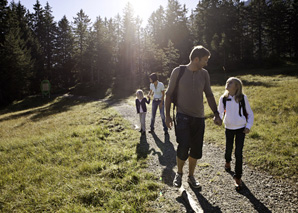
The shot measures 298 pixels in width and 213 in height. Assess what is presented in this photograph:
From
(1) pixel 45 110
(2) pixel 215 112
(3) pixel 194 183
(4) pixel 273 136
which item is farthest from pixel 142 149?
(1) pixel 45 110

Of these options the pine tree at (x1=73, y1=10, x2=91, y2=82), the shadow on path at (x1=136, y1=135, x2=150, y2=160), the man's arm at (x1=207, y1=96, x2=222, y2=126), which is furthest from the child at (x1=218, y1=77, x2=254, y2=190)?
the pine tree at (x1=73, y1=10, x2=91, y2=82)

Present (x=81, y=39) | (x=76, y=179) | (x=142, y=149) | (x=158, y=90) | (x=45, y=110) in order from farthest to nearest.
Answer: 1. (x=81, y=39)
2. (x=45, y=110)
3. (x=158, y=90)
4. (x=142, y=149)
5. (x=76, y=179)

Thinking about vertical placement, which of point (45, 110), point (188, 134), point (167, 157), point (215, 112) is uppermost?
point (215, 112)

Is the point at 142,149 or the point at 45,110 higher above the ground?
the point at 142,149

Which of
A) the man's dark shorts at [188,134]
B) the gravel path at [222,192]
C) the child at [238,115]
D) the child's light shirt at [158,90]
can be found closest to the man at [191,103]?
the man's dark shorts at [188,134]

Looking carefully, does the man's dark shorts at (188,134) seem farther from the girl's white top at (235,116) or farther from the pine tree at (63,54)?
the pine tree at (63,54)

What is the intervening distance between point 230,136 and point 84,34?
4599 centimetres

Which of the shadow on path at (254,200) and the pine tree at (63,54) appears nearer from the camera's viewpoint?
the shadow on path at (254,200)

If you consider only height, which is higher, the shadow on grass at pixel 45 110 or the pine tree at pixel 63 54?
the pine tree at pixel 63 54

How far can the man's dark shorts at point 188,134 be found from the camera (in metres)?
3.25

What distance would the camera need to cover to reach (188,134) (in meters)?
3.29

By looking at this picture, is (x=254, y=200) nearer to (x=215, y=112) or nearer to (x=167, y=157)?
(x=215, y=112)

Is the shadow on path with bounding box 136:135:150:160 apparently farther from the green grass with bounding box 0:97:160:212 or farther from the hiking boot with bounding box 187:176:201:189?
the hiking boot with bounding box 187:176:201:189

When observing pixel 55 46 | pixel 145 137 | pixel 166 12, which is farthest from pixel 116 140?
pixel 166 12
